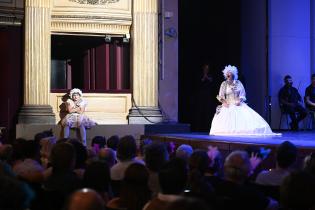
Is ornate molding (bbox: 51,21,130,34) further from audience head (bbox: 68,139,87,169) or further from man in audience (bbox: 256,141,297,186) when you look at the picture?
man in audience (bbox: 256,141,297,186)

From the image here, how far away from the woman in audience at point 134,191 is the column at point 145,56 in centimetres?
785

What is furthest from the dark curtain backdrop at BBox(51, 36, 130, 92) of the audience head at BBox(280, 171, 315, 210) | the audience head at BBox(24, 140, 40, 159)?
the audience head at BBox(280, 171, 315, 210)

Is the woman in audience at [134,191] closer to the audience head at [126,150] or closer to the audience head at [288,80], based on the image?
the audience head at [126,150]

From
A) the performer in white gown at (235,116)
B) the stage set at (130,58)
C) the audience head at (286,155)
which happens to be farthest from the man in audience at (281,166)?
the performer in white gown at (235,116)

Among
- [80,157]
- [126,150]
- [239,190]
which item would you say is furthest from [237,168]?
[80,157]

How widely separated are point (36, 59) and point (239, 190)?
8.02 m

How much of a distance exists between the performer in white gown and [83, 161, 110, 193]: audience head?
681cm

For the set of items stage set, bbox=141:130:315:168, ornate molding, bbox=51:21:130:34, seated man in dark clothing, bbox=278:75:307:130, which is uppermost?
ornate molding, bbox=51:21:130:34

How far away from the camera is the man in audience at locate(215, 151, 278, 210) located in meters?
2.96

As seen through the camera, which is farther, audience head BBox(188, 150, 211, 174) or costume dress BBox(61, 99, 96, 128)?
costume dress BBox(61, 99, 96, 128)

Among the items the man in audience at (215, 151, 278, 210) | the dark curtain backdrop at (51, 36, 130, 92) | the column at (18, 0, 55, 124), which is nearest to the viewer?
the man in audience at (215, 151, 278, 210)

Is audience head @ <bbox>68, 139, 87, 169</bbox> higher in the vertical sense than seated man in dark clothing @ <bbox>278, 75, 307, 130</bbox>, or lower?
lower

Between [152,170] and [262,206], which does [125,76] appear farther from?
[262,206]

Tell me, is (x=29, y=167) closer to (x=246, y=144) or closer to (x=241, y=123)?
(x=246, y=144)
